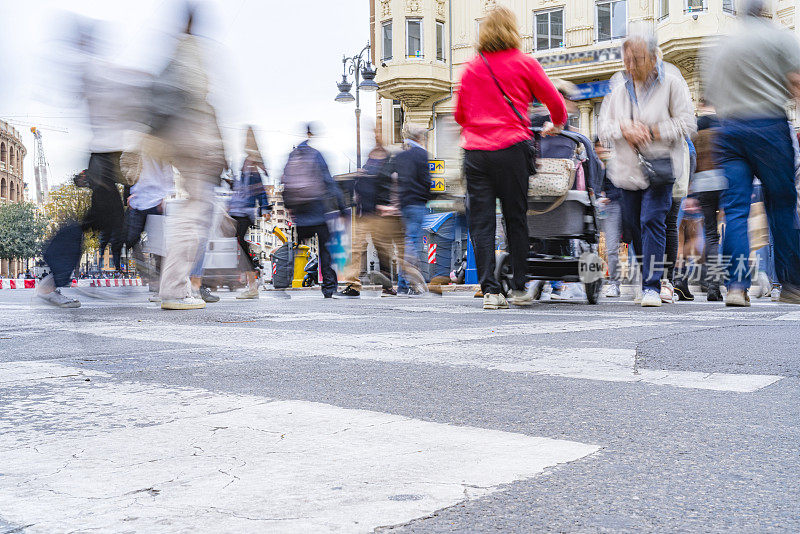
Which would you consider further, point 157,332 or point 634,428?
point 157,332

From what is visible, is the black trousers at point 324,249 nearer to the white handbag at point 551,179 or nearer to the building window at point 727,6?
the white handbag at point 551,179

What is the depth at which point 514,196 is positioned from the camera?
23.0 ft

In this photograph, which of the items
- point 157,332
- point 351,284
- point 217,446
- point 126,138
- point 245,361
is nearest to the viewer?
point 217,446

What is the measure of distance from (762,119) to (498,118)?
1997 mm

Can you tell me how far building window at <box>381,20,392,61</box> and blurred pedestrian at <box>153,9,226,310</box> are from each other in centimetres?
3086

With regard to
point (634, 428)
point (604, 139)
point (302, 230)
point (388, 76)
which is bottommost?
point (634, 428)

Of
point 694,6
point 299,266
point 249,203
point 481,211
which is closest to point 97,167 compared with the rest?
point 481,211

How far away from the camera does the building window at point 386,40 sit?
120 feet

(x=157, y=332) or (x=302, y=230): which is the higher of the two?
(x=302, y=230)

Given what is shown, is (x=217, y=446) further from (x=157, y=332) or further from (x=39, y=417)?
(x=157, y=332)

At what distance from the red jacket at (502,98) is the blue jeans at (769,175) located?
1.41 m

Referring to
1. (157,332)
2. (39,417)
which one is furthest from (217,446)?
(157,332)

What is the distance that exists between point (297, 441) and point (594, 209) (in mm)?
6500

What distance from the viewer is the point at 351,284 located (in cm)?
1154
